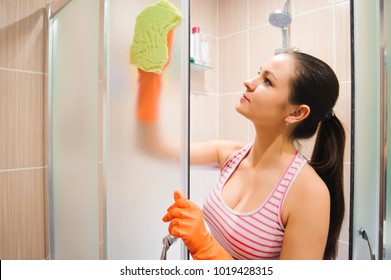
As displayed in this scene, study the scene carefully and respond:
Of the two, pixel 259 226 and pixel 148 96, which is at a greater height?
pixel 148 96

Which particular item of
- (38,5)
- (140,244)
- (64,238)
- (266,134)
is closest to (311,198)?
(266,134)

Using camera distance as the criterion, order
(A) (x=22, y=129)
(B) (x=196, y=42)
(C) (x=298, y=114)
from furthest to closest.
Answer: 1. (B) (x=196, y=42)
2. (A) (x=22, y=129)
3. (C) (x=298, y=114)

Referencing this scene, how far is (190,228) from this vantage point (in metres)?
0.58

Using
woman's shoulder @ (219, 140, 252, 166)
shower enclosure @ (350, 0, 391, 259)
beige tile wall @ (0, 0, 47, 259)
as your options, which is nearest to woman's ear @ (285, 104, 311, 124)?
shower enclosure @ (350, 0, 391, 259)

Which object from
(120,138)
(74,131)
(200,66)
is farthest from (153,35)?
(200,66)

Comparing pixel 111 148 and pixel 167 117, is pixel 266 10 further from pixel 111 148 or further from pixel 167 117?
pixel 111 148

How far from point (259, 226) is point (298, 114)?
307mm

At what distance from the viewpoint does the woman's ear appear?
25.1 inches

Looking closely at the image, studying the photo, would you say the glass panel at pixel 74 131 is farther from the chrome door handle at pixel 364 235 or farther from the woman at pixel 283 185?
the chrome door handle at pixel 364 235

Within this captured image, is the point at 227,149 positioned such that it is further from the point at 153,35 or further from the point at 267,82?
the point at 153,35

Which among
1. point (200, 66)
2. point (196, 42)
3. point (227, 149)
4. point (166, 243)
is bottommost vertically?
point (166, 243)

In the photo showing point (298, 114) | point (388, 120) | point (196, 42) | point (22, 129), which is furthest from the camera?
point (196, 42)

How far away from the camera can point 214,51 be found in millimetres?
1221

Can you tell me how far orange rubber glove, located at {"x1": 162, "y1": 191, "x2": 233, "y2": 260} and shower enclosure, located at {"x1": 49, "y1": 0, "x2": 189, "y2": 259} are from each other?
27mm
